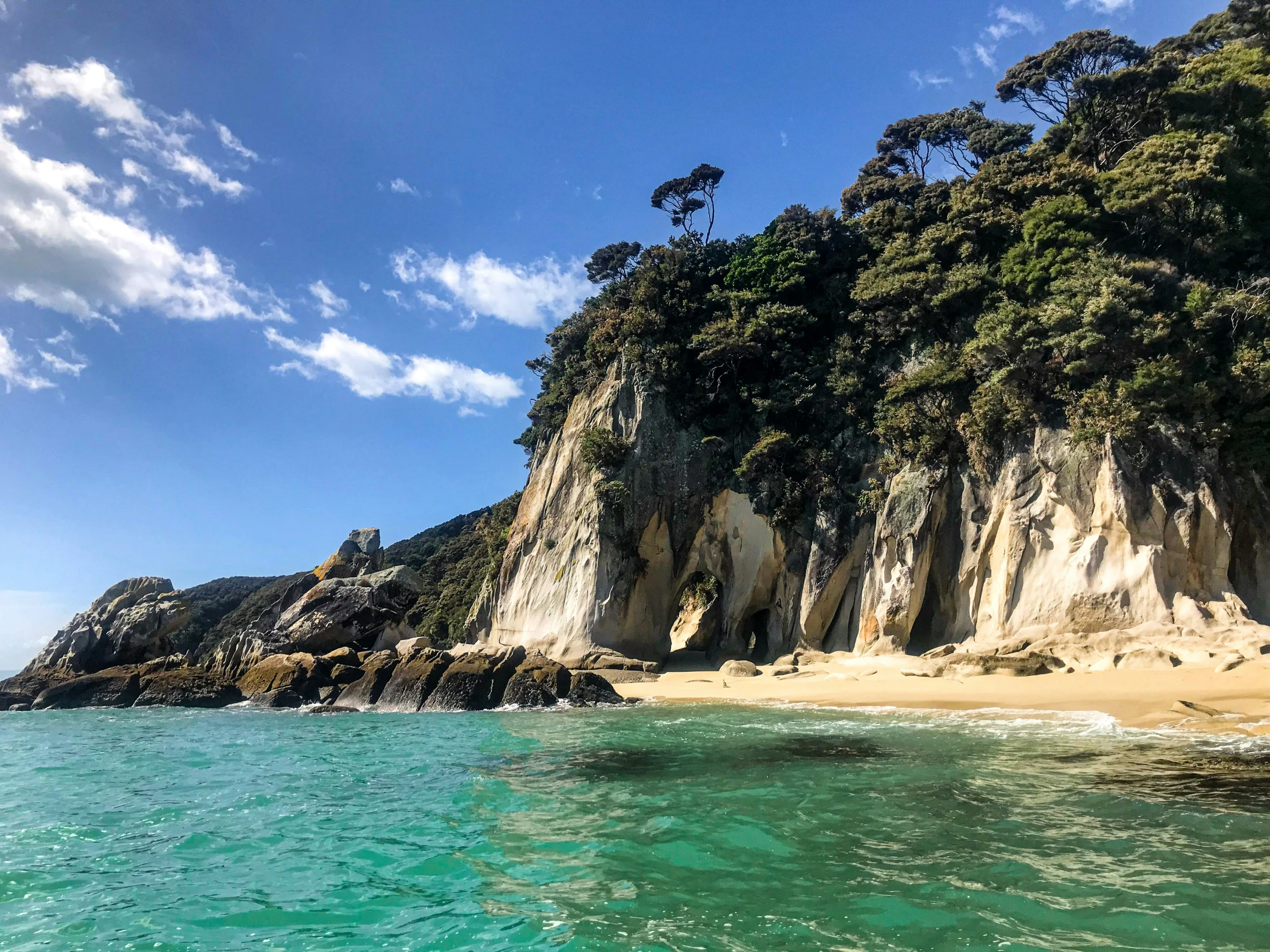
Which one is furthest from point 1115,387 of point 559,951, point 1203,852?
point 559,951

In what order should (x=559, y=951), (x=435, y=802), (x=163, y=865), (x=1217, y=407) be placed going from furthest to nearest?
(x=1217, y=407)
(x=435, y=802)
(x=163, y=865)
(x=559, y=951)

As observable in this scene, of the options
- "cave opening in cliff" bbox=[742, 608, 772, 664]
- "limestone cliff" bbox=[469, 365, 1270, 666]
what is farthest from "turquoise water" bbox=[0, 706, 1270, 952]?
"cave opening in cliff" bbox=[742, 608, 772, 664]

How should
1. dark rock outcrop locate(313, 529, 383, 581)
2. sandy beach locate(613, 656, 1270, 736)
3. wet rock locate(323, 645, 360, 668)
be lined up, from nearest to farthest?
sandy beach locate(613, 656, 1270, 736) < wet rock locate(323, 645, 360, 668) < dark rock outcrop locate(313, 529, 383, 581)

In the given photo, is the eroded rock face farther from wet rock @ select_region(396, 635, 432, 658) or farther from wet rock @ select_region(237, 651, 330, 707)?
wet rock @ select_region(396, 635, 432, 658)

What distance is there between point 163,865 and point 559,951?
4768 mm

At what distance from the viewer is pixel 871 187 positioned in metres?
40.9

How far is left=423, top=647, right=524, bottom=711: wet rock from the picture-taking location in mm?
21984

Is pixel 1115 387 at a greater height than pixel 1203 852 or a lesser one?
greater

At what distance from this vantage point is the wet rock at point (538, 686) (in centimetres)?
2186

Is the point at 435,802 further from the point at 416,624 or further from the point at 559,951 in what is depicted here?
the point at 416,624

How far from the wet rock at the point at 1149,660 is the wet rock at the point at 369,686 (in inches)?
795

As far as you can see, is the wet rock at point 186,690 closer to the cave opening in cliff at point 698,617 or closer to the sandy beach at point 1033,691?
the sandy beach at point 1033,691

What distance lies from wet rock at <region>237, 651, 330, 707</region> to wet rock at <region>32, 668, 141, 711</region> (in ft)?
15.1

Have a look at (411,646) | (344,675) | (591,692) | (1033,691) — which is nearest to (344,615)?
(411,646)
